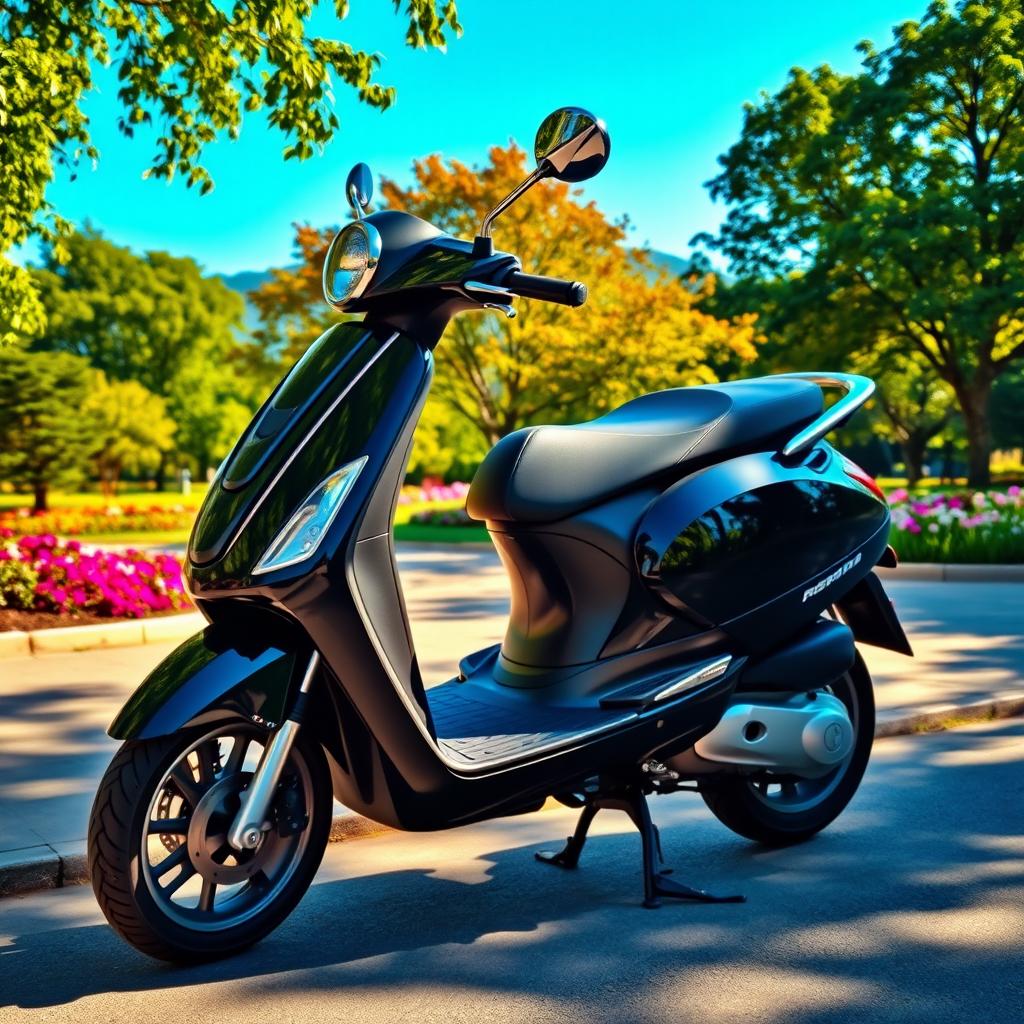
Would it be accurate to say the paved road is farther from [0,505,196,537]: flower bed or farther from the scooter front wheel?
[0,505,196,537]: flower bed

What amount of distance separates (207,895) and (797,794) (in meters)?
2.00

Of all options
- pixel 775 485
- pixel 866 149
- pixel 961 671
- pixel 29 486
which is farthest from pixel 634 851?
pixel 29 486

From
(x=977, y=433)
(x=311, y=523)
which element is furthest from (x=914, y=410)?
(x=311, y=523)

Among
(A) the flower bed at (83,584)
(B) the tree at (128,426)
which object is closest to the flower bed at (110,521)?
(A) the flower bed at (83,584)

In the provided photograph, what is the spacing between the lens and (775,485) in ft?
12.7

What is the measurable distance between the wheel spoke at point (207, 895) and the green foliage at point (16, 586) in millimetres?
6245

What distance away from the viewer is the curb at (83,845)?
12.5 feet

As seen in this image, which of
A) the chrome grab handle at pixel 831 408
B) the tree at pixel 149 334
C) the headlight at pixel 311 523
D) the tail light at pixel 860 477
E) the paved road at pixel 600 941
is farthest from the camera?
the tree at pixel 149 334

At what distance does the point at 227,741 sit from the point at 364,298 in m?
2.81

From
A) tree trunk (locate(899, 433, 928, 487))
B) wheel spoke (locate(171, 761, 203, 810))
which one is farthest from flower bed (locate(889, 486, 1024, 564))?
tree trunk (locate(899, 433, 928, 487))

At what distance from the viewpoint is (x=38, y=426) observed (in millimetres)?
31172

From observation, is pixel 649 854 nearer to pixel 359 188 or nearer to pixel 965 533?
pixel 359 188

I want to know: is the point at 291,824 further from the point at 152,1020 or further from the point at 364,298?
the point at 364,298

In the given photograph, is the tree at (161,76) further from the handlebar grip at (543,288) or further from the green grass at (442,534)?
the green grass at (442,534)
